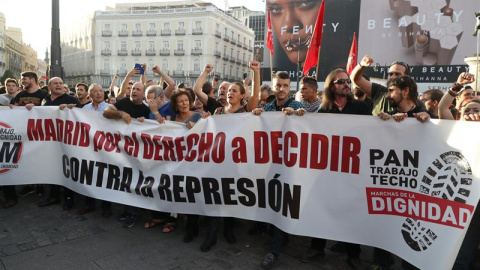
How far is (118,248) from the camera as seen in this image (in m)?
3.56

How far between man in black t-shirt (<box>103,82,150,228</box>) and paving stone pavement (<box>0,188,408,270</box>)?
110 millimetres

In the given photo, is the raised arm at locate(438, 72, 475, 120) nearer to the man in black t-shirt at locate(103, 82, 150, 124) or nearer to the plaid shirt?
the plaid shirt

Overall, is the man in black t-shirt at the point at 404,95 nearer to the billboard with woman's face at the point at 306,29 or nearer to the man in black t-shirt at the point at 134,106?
the man in black t-shirt at the point at 134,106

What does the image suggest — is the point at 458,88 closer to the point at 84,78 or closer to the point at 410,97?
the point at 410,97

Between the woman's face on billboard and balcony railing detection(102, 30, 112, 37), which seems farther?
balcony railing detection(102, 30, 112, 37)

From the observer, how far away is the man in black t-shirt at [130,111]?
166 inches

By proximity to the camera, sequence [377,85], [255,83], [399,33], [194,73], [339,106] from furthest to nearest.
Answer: [194,73], [399,33], [255,83], [377,85], [339,106]

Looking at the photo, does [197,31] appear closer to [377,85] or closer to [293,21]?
[293,21]

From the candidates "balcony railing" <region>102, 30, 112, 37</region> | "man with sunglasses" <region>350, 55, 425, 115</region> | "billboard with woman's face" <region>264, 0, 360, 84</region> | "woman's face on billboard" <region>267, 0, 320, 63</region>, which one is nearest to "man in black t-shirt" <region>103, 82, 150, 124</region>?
"man with sunglasses" <region>350, 55, 425, 115</region>

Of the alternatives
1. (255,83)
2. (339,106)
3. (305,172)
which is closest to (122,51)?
(255,83)

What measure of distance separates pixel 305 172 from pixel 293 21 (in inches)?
1323

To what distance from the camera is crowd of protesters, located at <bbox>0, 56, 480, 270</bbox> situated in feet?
10.4

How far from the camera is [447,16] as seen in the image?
29.4m

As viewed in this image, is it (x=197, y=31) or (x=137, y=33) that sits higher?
(x=197, y=31)
